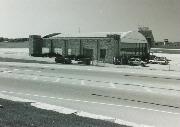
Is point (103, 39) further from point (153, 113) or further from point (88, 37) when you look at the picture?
point (153, 113)

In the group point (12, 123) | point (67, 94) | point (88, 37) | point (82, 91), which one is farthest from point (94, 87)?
point (88, 37)

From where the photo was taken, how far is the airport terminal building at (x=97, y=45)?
167 ft

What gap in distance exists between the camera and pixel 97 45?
53562 millimetres

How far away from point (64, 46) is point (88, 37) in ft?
22.1

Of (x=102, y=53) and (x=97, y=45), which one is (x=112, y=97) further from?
(x=97, y=45)

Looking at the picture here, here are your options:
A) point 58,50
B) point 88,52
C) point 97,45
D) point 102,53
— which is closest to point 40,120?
point 102,53

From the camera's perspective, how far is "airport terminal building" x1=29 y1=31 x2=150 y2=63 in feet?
167

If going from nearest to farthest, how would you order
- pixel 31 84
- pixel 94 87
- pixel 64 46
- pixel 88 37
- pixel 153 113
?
pixel 153 113 → pixel 94 87 → pixel 31 84 → pixel 88 37 → pixel 64 46

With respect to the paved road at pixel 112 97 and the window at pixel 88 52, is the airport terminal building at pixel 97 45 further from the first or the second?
the paved road at pixel 112 97

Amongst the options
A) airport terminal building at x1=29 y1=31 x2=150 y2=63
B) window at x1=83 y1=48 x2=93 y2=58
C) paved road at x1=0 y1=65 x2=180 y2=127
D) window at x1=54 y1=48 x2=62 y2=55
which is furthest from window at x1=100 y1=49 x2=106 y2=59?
paved road at x1=0 y1=65 x2=180 y2=127

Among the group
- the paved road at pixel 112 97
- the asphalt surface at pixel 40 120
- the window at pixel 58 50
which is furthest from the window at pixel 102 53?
the asphalt surface at pixel 40 120

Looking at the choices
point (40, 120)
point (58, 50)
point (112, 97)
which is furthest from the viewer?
point (58, 50)

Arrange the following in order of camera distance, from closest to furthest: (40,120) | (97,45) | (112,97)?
(40,120) < (112,97) < (97,45)

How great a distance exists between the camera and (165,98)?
18375 mm
